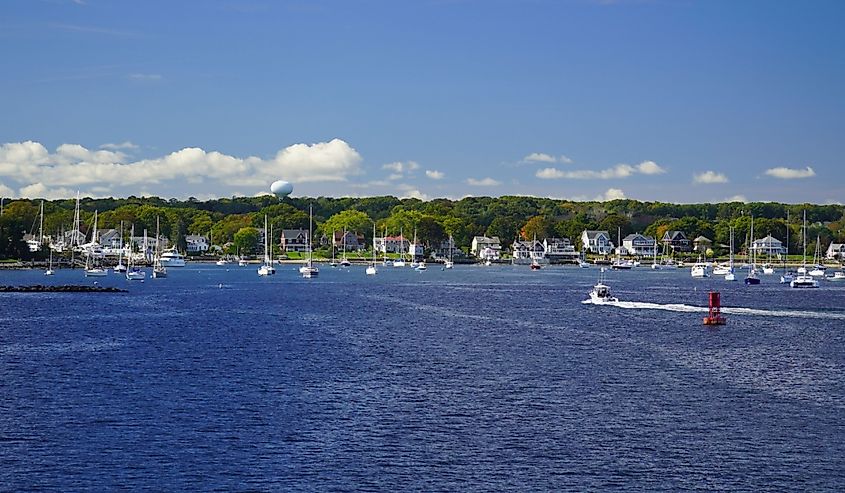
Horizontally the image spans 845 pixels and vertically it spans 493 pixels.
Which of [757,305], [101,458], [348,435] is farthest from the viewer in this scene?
[757,305]

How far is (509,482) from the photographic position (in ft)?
79.8

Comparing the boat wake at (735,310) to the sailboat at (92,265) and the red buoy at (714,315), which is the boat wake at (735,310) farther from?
the sailboat at (92,265)

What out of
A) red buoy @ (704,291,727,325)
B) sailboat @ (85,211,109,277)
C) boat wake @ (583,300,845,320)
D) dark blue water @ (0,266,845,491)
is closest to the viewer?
dark blue water @ (0,266,845,491)

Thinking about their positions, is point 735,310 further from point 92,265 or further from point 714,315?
point 92,265

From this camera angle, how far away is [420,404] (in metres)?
33.9

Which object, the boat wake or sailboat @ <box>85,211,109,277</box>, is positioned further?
sailboat @ <box>85,211,109,277</box>

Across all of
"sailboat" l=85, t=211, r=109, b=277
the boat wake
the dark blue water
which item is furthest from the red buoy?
"sailboat" l=85, t=211, r=109, b=277

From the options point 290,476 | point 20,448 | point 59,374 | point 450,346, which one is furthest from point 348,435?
point 450,346

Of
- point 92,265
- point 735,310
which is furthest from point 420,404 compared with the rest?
point 92,265

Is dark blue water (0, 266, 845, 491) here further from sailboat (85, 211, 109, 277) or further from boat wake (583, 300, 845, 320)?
sailboat (85, 211, 109, 277)

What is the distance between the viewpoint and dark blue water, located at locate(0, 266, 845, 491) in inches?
990

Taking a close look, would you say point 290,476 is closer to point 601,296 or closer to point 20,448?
point 20,448

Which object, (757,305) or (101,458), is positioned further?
(757,305)

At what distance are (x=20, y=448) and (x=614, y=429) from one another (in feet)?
55.0
